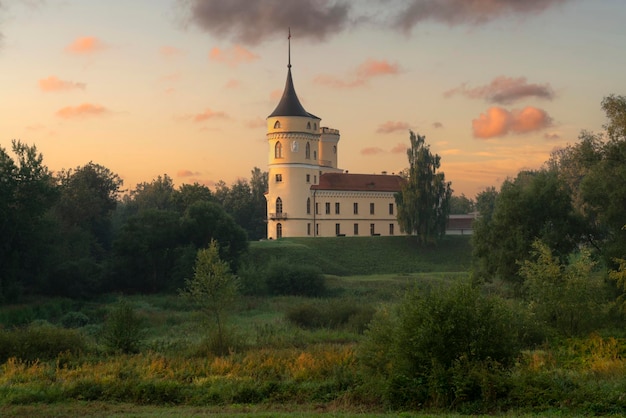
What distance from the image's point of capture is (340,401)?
593 inches

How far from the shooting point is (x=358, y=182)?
75812 millimetres

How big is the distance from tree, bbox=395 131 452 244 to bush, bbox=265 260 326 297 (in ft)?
67.4

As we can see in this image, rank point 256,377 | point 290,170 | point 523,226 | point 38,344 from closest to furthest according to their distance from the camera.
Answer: point 256,377
point 38,344
point 523,226
point 290,170

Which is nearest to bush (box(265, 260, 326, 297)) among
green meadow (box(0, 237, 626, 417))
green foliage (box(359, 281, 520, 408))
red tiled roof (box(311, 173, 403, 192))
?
green meadow (box(0, 237, 626, 417))

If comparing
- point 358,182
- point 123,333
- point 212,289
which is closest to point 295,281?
point 212,289

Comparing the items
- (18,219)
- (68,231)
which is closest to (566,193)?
(18,219)

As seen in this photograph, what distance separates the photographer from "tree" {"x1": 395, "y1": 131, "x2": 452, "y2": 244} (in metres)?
64.8

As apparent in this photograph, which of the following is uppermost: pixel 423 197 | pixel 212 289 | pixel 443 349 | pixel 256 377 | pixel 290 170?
pixel 290 170

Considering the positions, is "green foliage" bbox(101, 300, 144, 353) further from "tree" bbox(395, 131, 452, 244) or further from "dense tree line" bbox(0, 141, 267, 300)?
"tree" bbox(395, 131, 452, 244)

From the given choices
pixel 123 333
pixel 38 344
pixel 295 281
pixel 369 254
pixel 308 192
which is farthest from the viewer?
pixel 308 192

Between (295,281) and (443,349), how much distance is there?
3114 cm

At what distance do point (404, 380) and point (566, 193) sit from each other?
77.8ft

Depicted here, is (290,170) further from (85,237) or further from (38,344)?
(38,344)

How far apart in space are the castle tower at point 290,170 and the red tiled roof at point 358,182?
154 cm
